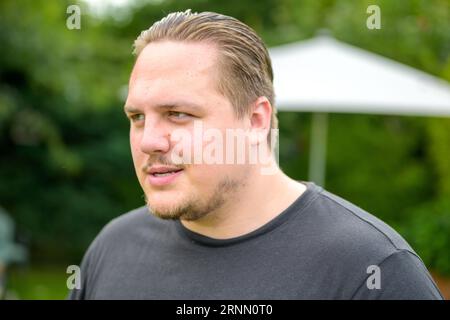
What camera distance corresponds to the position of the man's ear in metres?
2.15

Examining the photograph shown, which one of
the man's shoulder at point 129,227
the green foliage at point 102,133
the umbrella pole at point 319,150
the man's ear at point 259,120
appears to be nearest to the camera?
the man's ear at point 259,120

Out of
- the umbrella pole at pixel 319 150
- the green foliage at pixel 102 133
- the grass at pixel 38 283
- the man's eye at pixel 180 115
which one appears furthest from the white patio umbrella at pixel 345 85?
the man's eye at pixel 180 115

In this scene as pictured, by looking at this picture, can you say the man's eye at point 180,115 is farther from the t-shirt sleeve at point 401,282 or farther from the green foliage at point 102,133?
the green foliage at point 102,133

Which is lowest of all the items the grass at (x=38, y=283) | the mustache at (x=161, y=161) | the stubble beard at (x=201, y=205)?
→ the grass at (x=38, y=283)

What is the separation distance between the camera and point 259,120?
7.14 ft

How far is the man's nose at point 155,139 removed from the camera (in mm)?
1998

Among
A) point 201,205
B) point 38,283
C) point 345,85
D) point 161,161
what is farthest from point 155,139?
point 38,283

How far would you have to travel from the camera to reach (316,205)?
210 centimetres

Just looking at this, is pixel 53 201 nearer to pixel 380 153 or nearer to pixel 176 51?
pixel 380 153

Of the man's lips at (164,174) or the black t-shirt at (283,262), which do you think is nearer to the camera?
the black t-shirt at (283,262)

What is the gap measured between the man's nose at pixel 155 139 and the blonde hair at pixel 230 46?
212 mm

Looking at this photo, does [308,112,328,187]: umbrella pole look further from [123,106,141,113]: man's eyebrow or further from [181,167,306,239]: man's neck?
[123,106,141,113]: man's eyebrow

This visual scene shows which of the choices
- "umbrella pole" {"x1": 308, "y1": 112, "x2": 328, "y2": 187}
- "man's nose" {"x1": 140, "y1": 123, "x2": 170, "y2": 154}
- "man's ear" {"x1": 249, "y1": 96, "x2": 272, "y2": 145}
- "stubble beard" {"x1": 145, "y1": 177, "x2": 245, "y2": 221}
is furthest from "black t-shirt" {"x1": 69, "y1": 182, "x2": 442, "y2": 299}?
"umbrella pole" {"x1": 308, "y1": 112, "x2": 328, "y2": 187}

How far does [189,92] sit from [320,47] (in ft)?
17.1
